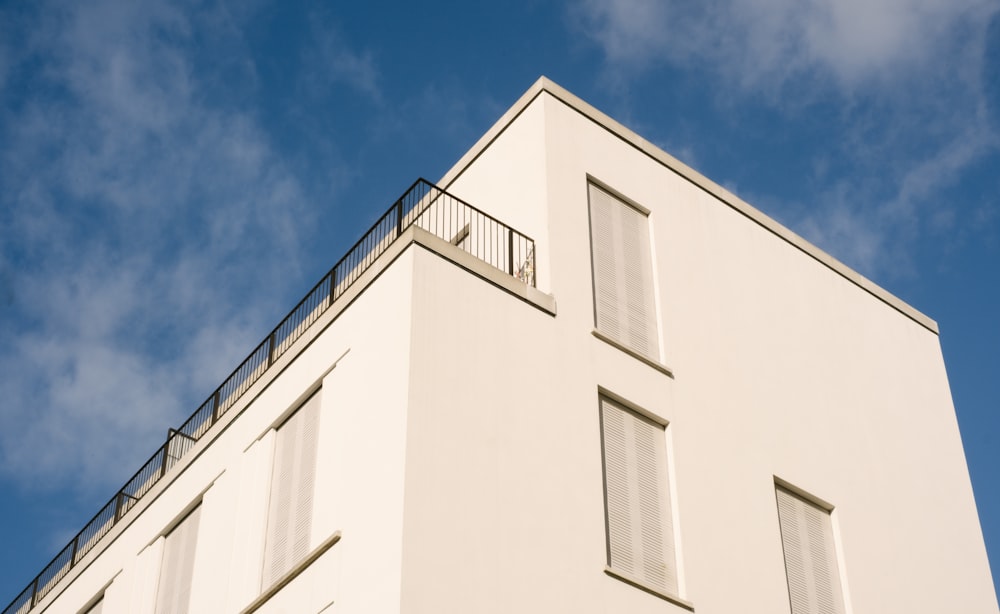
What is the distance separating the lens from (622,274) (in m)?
28.8

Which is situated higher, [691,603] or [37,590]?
[37,590]

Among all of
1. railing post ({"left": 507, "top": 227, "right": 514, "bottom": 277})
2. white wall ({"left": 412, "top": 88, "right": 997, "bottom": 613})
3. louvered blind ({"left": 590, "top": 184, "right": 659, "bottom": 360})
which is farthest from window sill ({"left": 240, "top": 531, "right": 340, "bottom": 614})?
louvered blind ({"left": 590, "top": 184, "right": 659, "bottom": 360})

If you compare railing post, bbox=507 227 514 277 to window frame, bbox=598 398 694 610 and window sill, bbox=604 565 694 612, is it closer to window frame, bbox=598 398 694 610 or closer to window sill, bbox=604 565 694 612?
window frame, bbox=598 398 694 610

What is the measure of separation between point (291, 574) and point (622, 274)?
8551 millimetres

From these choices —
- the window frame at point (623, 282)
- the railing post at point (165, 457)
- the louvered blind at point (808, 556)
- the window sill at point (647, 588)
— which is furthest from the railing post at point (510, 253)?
the railing post at point (165, 457)

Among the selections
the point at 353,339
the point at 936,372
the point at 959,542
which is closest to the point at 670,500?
Result: the point at 353,339

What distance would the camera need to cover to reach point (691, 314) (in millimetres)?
29438

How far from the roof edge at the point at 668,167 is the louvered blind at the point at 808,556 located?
681 cm

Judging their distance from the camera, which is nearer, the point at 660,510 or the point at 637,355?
the point at 660,510

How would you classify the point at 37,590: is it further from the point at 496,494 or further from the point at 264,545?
the point at 496,494

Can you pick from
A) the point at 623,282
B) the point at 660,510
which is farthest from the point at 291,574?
the point at 623,282

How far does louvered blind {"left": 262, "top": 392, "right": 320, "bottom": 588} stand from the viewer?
2547 cm

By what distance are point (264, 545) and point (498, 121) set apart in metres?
9.94

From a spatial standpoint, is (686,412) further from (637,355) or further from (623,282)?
(623,282)
